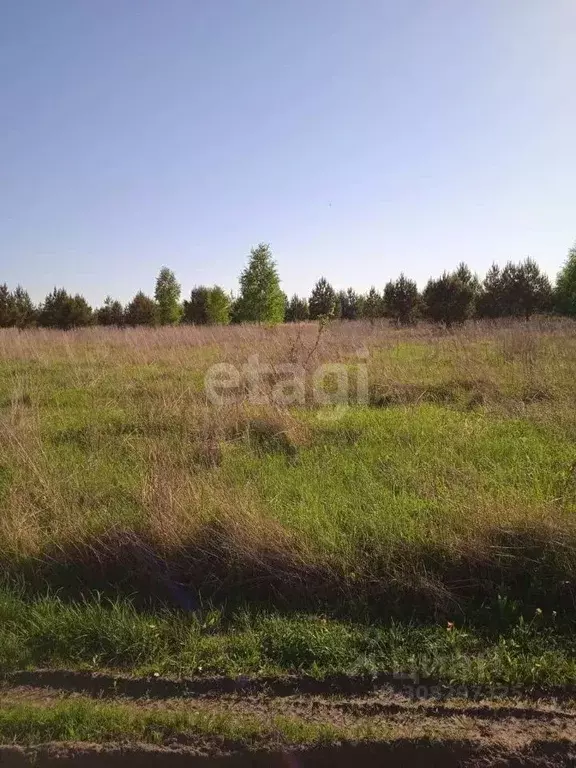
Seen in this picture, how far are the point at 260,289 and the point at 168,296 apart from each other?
10386 mm

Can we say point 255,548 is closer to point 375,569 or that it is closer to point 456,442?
point 375,569

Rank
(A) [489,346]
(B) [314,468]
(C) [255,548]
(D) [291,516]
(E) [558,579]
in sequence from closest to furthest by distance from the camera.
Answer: (E) [558,579], (C) [255,548], (D) [291,516], (B) [314,468], (A) [489,346]

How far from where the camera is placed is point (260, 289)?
87.5ft

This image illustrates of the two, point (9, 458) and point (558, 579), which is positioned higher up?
point (9, 458)

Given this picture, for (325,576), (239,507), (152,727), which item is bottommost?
(152,727)

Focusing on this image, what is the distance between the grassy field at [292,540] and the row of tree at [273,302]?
17.5 meters

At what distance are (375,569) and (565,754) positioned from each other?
4.40 feet

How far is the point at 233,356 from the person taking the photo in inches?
407

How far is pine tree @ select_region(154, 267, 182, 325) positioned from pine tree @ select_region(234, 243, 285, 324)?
8.77m

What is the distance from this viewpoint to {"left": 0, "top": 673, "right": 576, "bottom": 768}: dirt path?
2.29 meters

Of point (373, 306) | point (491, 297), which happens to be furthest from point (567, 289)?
point (373, 306)

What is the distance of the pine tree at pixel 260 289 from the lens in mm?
26375

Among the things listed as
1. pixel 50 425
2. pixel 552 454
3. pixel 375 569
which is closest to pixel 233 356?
pixel 50 425

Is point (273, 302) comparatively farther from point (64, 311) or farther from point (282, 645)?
point (282, 645)
